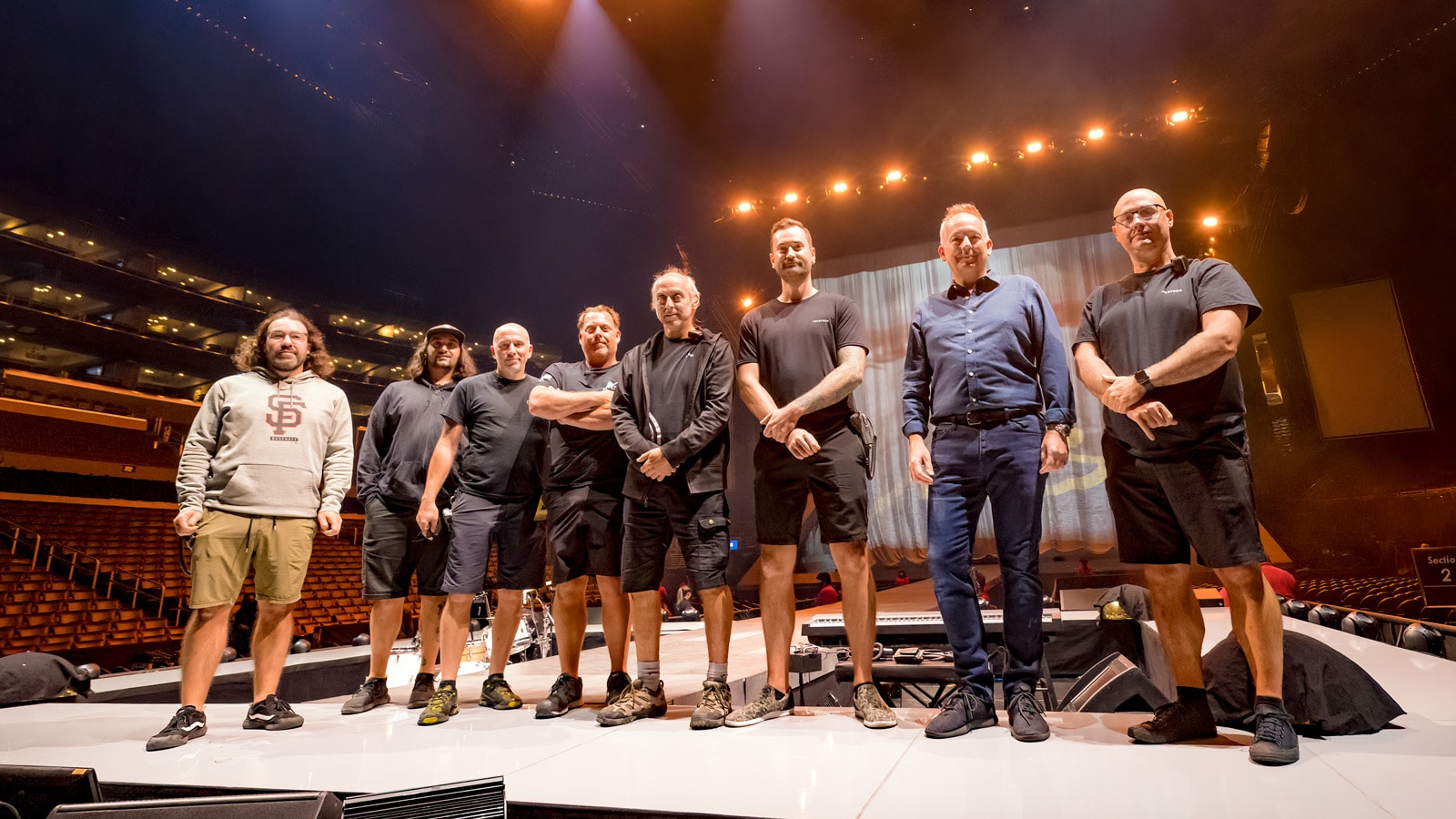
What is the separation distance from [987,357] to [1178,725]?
1.14 metres

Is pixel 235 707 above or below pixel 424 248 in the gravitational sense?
below

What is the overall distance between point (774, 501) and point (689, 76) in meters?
7.46

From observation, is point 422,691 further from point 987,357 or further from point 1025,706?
point 987,357

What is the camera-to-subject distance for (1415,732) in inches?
71.6

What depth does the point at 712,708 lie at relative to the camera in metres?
2.28

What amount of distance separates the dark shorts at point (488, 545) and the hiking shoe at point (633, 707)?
27.9 inches

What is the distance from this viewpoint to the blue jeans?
6.91 feet

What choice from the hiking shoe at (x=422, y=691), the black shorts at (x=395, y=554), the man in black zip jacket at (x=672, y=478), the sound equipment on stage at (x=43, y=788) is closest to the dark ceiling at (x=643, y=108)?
the man in black zip jacket at (x=672, y=478)

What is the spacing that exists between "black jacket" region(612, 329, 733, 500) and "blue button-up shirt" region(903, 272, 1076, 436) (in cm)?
68

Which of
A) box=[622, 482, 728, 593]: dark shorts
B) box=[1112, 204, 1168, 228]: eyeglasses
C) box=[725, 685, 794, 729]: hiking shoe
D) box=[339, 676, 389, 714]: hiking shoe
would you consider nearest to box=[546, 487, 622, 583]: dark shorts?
box=[622, 482, 728, 593]: dark shorts

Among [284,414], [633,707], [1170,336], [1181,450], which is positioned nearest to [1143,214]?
[1170,336]

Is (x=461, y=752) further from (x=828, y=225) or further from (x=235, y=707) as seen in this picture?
(x=828, y=225)

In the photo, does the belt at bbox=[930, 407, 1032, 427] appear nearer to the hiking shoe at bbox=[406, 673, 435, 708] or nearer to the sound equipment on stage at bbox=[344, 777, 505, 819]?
the sound equipment on stage at bbox=[344, 777, 505, 819]

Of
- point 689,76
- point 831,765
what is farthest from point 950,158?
point 831,765
